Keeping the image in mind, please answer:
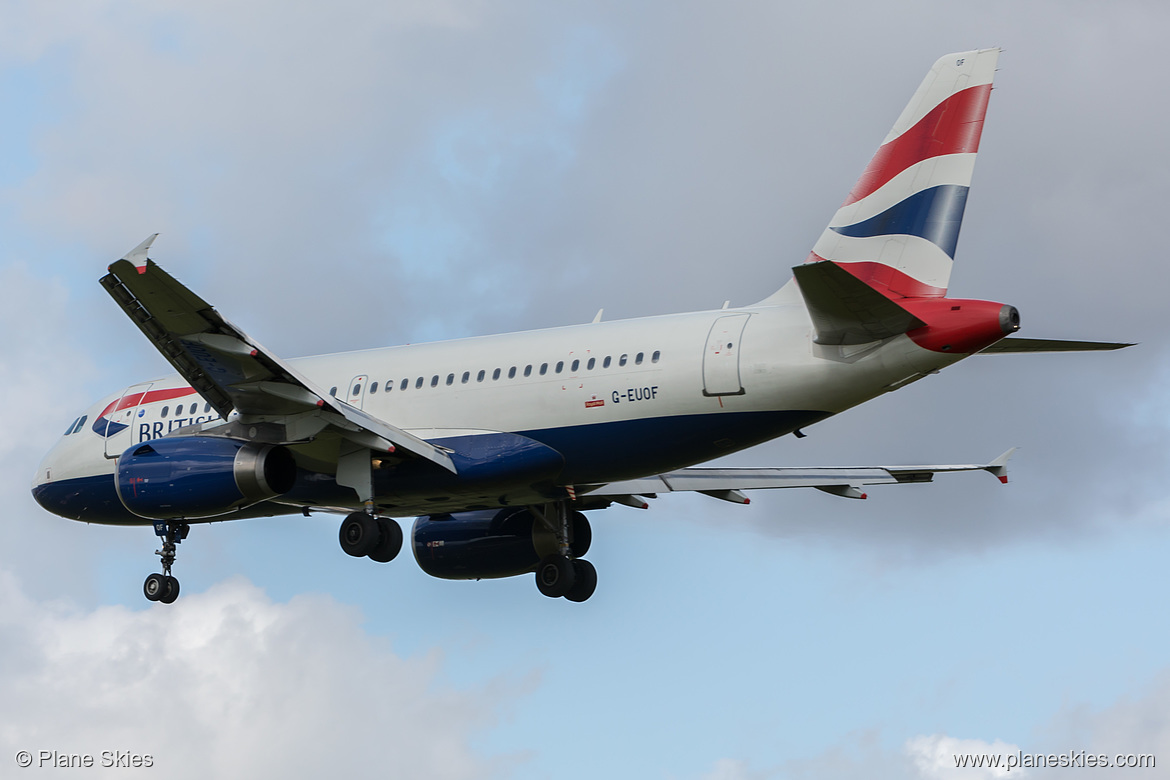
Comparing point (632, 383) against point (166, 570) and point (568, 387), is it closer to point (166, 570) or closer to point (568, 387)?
point (568, 387)

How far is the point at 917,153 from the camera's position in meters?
21.8

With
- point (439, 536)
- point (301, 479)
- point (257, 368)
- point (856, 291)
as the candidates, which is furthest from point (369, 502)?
point (856, 291)

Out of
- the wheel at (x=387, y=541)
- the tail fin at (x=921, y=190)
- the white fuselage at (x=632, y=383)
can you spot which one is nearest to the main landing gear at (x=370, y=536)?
the wheel at (x=387, y=541)

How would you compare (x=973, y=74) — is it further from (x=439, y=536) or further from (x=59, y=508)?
(x=59, y=508)

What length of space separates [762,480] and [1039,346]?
7379 mm

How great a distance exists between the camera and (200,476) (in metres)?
23.1

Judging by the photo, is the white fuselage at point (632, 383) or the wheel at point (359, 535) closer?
the white fuselage at point (632, 383)

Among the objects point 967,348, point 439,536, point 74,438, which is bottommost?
point 967,348

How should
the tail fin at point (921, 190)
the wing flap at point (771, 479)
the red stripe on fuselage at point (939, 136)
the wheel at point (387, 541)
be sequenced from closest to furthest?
the tail fin at point (921, 190)
the red stripe on fuselage at point (939, 136)
the wheel at point (387, 541)
the wing flap at point (771, 479)

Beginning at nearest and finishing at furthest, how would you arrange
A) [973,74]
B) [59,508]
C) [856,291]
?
[856,291], [973,74], [59,508]

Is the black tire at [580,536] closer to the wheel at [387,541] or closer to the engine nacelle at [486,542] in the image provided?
the engine nacelle at [486,542]

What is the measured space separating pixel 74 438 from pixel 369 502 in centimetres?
701

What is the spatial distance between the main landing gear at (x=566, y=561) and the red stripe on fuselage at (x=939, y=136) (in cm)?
881

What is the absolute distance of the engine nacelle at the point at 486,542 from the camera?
27844 millimetres
